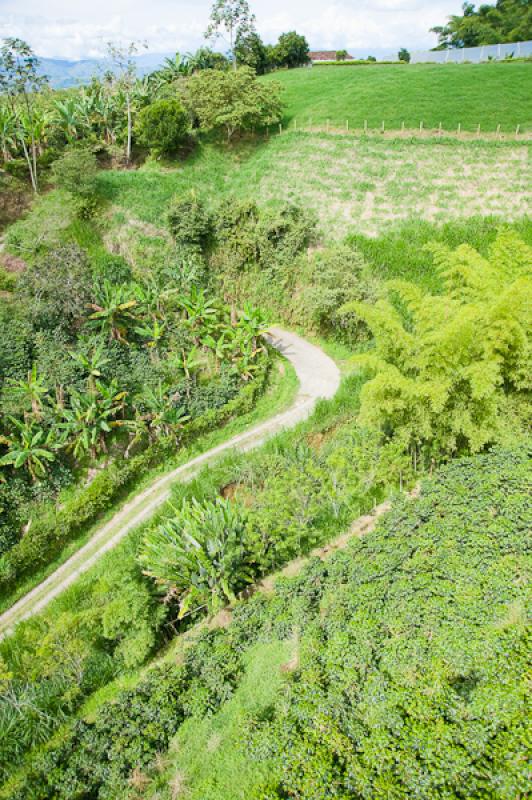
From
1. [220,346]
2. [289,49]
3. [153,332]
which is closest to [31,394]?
[153,332]

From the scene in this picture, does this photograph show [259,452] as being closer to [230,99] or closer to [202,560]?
[202,560]

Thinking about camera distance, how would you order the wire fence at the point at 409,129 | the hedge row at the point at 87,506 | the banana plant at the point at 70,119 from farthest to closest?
1. the wire fence at the point at 409,129
2. the banana plant at the point at 70,119
3. the hedge row at the point at 87,506

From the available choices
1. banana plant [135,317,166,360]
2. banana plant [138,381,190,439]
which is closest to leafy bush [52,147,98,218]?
banana plant [135,317,166,360]

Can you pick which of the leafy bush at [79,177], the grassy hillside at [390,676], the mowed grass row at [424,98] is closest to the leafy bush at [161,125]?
the leafy bush at [79,177]

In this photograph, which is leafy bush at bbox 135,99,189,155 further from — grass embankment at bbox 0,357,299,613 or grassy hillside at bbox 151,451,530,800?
grassy hillside at bbox 151,451,530,800

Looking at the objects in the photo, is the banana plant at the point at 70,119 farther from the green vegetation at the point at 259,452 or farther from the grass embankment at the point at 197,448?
the grass embankment at the point at 197,448

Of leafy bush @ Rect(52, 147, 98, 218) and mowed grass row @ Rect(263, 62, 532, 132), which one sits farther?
mowed grass row @ Rect(263, 62, 532, 132)

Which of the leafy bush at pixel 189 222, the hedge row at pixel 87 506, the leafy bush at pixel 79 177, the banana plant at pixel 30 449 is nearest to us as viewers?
the hedge row at pixel 87 506
